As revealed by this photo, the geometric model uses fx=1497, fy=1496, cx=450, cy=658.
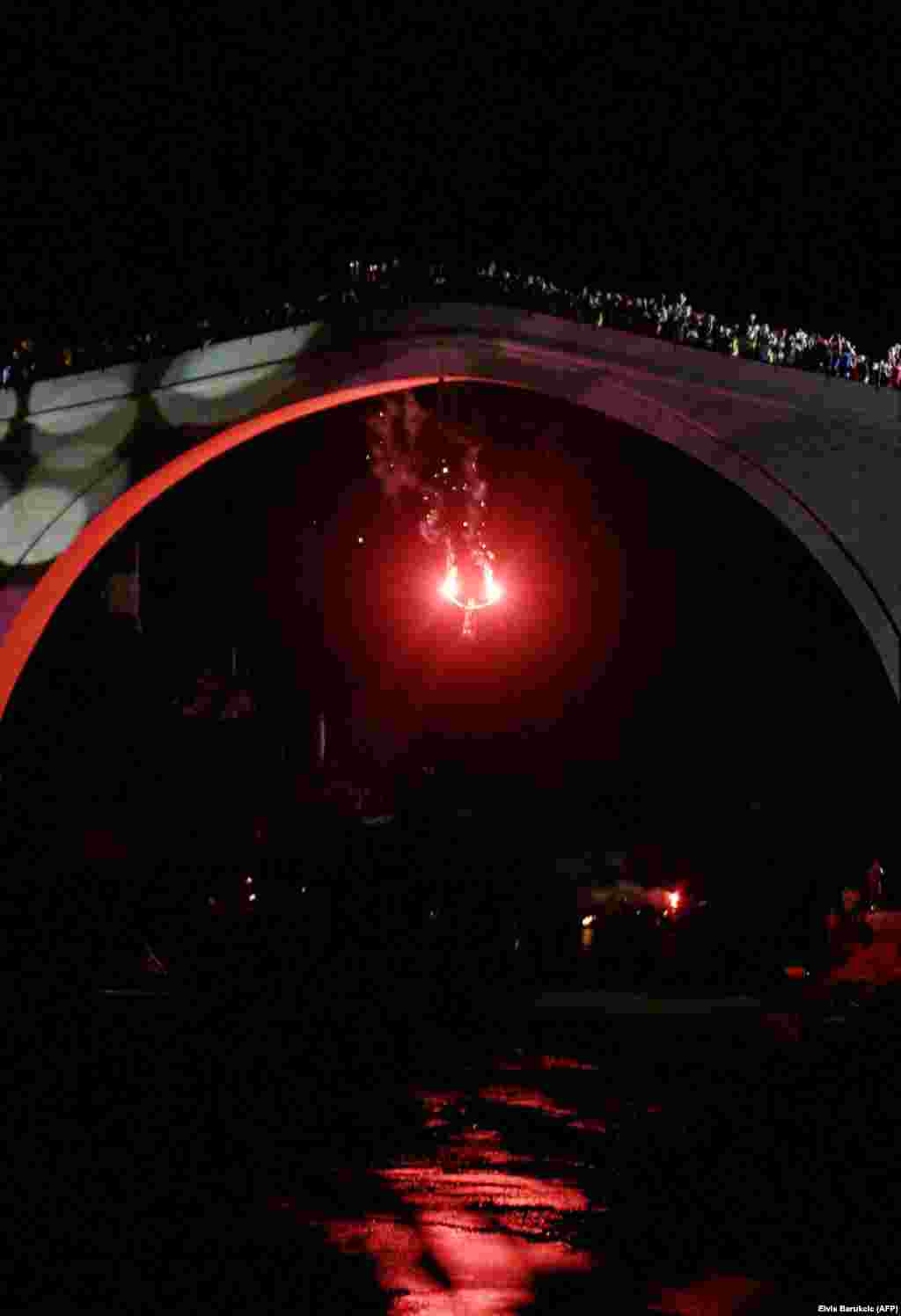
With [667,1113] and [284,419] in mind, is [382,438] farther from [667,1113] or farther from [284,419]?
[667,1113]

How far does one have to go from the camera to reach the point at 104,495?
10.8 m

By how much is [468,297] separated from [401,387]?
2.73 ft

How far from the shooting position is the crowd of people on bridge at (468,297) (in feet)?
33.7

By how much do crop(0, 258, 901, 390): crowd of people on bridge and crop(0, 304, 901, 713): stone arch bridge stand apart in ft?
0.29

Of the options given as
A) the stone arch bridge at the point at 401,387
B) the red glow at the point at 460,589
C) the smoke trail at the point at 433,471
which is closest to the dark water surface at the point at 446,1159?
the stone arch bridge at the point at 401,387

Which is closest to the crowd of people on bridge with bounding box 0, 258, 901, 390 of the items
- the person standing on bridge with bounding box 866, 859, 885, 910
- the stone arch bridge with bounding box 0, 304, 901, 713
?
the stone arch bridge with bounding box 0, 304, 901, 713

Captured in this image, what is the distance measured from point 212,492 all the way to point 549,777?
4214 mm

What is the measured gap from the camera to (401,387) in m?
11.0

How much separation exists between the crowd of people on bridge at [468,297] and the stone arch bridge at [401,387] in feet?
0.29

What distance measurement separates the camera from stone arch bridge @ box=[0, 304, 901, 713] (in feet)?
33.4

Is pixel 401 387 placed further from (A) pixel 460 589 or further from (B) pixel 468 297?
(A) pixel 460 589

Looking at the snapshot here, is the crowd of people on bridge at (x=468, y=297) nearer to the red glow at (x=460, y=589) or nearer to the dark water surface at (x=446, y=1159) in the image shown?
the red glow at (x=460, y=589)

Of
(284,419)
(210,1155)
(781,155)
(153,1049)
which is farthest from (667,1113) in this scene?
(781,155)

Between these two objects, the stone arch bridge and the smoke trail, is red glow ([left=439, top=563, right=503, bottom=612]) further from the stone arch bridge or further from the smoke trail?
the stone arch bridge
